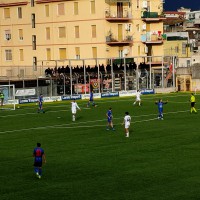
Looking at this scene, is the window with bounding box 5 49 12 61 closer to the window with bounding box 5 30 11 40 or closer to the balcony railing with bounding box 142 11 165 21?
the window with bounding box 5 30 11 40

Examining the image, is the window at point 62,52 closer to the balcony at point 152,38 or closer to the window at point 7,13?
the window at point 7,13

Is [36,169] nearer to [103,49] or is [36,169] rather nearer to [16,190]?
[16,190]

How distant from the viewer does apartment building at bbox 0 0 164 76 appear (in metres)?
96.2


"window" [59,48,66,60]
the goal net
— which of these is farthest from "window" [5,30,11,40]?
the goal net

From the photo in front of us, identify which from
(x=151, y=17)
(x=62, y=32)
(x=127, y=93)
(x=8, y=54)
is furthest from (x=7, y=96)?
(x=151, y=17)

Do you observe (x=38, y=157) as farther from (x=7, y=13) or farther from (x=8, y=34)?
(x=8, y=34)

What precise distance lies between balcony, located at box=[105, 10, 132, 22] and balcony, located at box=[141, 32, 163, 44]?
14.7ft

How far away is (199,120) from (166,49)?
72.4m

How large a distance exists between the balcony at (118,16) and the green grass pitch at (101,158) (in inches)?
1551

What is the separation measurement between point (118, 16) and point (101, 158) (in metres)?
65.3

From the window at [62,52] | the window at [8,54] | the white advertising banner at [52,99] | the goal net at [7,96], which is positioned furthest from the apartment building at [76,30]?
the goal net at [7,96]

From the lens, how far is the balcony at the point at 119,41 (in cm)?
9619

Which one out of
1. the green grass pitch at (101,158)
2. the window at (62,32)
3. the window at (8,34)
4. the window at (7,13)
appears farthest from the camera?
the window at (8,34)

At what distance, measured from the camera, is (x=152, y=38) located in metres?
104
